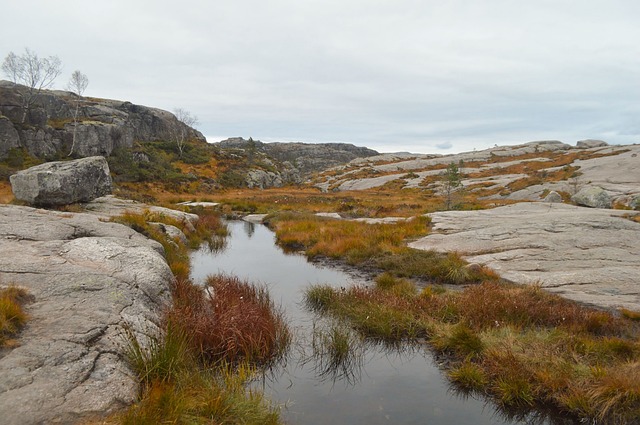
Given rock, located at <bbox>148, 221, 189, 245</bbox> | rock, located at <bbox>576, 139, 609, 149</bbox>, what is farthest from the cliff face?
rock, located at <bbox>576, 139, 609, 149</bbox>

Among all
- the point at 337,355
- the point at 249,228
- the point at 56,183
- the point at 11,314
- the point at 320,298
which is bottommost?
the point at 249,228

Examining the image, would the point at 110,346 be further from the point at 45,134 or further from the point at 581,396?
the point at 45,134

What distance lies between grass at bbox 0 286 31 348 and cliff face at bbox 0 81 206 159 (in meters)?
50.5

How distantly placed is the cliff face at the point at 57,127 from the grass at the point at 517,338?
53275 millimetres

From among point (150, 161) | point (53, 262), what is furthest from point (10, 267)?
point (150, 161)

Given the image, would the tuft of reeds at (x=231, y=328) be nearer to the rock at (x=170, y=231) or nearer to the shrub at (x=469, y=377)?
the shrub at (x=469, y=377)

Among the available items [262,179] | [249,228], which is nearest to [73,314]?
[249,228]

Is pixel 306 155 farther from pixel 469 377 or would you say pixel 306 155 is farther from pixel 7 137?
pixel 469 377

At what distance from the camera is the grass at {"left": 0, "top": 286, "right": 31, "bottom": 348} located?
6312 millimetres

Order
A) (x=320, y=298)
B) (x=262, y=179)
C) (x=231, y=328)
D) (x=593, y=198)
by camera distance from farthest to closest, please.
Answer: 1. (x=262, y=179)
2. (x=593, y=198)
3. (x=320, y=298)
4. (x=231, y=328)

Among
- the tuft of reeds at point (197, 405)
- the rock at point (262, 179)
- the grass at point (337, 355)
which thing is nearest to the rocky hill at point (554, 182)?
the rock at point (262, 179)

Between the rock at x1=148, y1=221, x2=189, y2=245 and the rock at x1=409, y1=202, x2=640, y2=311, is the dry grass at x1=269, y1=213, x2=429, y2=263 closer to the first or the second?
the rock at x1=409, y1=202, x2=640, y2=311

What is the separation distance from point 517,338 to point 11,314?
10.6 meters

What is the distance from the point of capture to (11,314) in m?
6.79
